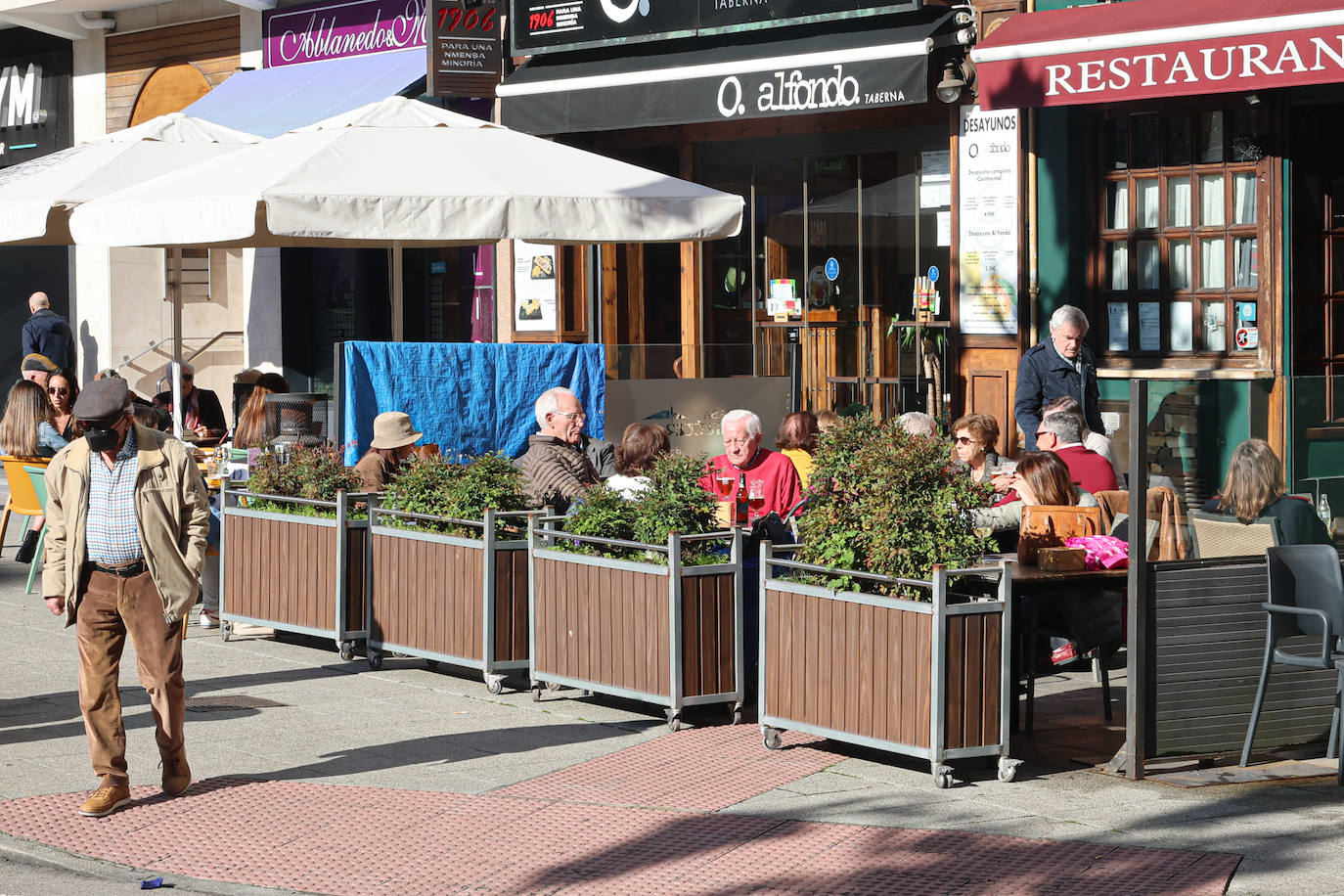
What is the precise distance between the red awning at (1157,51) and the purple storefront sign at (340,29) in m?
7.27

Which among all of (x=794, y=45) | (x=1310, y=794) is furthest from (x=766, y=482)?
(x=794, y=45)

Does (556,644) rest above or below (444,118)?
below

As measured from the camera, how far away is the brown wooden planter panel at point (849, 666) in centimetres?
726

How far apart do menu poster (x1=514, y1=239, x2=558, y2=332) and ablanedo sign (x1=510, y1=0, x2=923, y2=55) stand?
1.95 m

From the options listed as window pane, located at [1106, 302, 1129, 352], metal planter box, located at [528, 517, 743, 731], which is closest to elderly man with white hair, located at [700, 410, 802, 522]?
metal planter box, located at [528, 517, 743, 731]

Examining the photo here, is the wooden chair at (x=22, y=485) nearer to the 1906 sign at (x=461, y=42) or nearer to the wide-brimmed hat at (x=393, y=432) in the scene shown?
the wide-brimmed hat at (x=393, y=432)

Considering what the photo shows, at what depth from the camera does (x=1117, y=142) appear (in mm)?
13461

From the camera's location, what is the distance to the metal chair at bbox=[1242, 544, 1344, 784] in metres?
7.50

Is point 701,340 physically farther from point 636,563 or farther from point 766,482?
point 636,563

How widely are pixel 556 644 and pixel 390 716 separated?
87 cm

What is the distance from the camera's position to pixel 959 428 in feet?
33.5

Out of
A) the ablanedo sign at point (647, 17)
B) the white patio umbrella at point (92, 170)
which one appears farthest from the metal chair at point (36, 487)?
the ablanedo sign at point (647, 17)

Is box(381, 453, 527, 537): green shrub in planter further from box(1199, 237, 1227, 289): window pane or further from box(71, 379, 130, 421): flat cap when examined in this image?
box(1199, 237, 1227, 289): window pane

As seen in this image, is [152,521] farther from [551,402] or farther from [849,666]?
[551,402]
